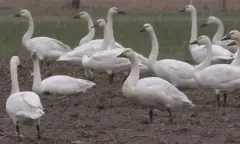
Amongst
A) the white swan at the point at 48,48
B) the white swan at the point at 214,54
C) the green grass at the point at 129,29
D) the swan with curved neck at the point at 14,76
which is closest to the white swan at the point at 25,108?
the swan with curved neck at the point at 14,76

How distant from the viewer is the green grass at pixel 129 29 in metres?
23.9

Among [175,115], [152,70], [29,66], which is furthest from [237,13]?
[175,115]

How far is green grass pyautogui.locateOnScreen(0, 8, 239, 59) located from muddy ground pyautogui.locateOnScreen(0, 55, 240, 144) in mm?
7616

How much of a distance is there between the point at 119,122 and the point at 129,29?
17.0 metres

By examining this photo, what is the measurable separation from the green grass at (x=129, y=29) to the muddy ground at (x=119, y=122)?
25.0ft

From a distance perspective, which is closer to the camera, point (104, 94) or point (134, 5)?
point (104, 94)

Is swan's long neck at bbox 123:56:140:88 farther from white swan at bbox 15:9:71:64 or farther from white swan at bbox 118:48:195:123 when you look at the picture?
white swan at bbox 15:9:71:64

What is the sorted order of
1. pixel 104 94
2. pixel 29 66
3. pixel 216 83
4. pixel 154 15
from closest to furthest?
pixel 216 83 < pixel 104 94 < pixel 29 66 < pixel 154 15

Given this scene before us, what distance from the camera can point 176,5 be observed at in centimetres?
4347

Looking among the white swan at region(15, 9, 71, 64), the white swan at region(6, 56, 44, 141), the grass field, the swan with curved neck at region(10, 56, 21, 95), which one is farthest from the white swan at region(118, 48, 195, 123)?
the white swan at region(15, 9, 71, 64)

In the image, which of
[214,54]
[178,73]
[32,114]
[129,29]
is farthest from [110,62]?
[129,29]

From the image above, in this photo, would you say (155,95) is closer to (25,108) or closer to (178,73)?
(25,108)

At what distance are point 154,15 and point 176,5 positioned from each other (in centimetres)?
926

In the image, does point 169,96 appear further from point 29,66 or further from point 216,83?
point 29,66
